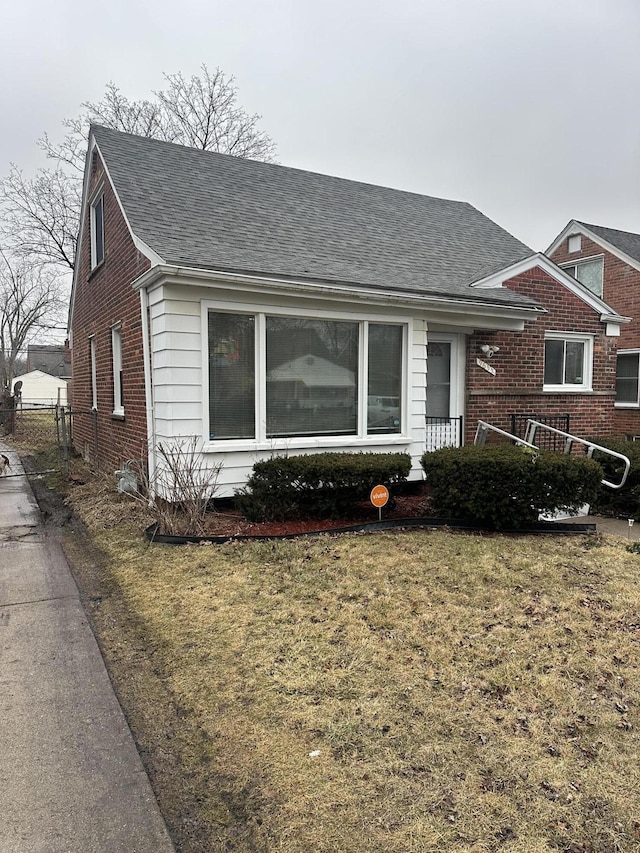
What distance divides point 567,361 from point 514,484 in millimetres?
4800

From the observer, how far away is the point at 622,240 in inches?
672

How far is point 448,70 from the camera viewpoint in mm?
14891

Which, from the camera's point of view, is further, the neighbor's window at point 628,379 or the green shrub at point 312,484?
the neighbor's window at point 628,379

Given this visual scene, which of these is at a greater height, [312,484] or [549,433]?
[549,433]

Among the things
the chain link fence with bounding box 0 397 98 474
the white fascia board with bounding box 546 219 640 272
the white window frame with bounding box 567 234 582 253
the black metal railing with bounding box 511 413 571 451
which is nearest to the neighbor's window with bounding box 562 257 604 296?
the white fascia board with bounding box 546 219 640 272

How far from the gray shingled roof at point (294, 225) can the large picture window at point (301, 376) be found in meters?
0.66

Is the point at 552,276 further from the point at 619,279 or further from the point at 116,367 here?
the point at 619,279

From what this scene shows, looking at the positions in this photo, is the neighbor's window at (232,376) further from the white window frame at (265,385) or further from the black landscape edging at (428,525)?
the black landscape edging at (428,525)

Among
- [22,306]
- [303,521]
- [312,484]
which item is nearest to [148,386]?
[312,484]

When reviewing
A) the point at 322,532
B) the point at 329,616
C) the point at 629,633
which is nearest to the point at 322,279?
the point at 322,532

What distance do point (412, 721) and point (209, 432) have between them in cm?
453

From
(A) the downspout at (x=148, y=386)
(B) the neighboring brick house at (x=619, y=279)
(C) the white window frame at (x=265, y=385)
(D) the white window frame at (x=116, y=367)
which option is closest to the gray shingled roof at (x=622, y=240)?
(B) the neighboring brick house at (x=619, y=279)

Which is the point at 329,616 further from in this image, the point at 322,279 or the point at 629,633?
the point at 322,279

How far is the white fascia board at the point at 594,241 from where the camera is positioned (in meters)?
15.7
